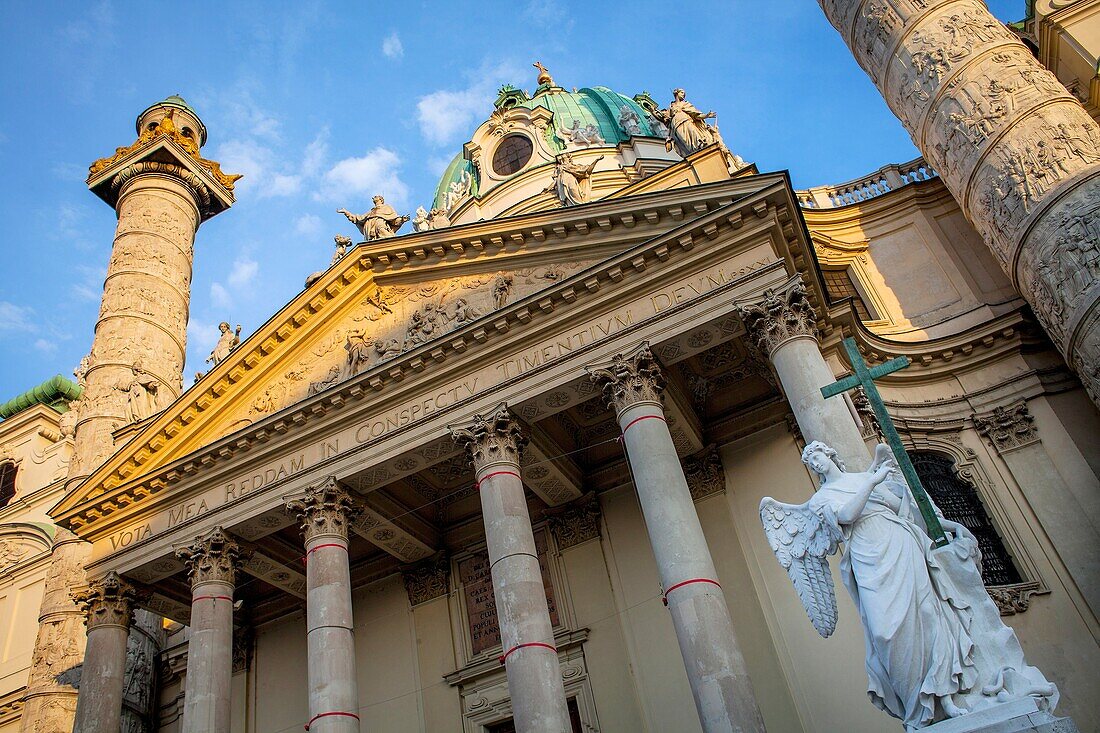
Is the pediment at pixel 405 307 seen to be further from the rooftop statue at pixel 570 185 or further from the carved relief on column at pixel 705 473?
the carved relief on column at pixel 705 473

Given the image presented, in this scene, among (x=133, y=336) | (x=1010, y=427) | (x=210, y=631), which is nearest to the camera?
(x=210, y=631)

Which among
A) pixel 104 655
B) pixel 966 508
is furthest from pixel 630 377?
pixel 104 655

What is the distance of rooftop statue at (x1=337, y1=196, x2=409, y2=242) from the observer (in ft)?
59.0

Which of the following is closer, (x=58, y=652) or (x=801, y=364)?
(x=801, y=364)

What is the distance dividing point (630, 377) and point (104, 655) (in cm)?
1025

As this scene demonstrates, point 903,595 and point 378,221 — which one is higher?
point 378,221

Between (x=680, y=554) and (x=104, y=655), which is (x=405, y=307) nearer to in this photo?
(x=680, y=554)

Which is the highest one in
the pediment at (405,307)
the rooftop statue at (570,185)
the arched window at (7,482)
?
the arched window at (7,482)

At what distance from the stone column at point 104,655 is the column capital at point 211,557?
5.07 feet

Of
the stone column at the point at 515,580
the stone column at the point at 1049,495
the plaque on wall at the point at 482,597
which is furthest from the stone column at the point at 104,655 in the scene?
the stone column at the point at 1049,495

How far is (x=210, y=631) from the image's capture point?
562 inches

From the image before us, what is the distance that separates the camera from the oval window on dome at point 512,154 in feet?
107

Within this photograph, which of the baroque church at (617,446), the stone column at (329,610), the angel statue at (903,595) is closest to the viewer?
the angel statue at (903,595)

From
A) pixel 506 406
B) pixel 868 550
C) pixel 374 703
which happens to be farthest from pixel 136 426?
pixel 868 550
